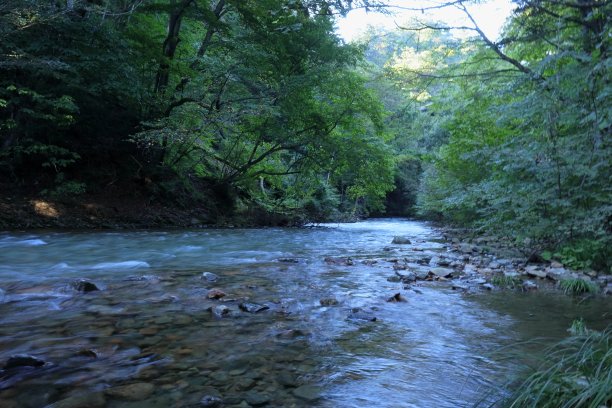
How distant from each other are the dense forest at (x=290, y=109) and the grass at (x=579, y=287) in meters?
0.70

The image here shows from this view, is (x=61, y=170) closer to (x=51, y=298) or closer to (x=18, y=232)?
(x=18, y=232)

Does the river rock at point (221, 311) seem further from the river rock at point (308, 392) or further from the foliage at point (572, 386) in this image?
the foliage at point (572, 386)

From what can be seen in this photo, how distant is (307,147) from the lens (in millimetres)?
15992

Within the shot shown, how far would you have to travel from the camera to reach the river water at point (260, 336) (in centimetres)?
219

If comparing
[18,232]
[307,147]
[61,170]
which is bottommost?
[18,232]

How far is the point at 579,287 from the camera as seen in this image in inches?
188

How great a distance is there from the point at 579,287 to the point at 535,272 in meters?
1.11

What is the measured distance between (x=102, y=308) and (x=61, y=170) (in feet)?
33.5

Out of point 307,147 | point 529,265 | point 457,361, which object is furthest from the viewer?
point 307,147

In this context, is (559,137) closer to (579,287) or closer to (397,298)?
(579,287)

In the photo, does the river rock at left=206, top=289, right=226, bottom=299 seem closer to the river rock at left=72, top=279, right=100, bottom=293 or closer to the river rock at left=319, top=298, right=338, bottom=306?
the river rock at left=319, top=298, right=338, bottom=306

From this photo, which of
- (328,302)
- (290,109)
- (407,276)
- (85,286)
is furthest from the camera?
(290,109)

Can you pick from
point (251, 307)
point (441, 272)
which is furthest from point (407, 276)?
point (251, 307)

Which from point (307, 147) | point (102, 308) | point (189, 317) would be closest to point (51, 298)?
point (102, 308)
